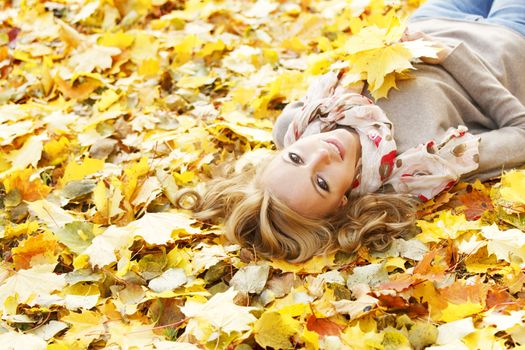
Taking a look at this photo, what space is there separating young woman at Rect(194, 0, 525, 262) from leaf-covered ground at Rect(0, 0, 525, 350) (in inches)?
3.3

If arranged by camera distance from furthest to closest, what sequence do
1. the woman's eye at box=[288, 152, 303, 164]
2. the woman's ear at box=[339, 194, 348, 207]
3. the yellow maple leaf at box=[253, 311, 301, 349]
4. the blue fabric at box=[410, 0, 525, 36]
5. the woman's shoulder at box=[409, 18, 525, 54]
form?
the blue fabric at box=[410, 0, 525, 36] < the woman's shoulder at box=[409, 18, 525, 54] < the woman's ear at box=[339, 194, 348, 207] < the woman's eye at box=[288, 152, 303, 164] < the yellow maple leaf at box=[253, 311, 301, 349]

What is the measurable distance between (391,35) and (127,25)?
7.13 feet

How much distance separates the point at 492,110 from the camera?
2744mm

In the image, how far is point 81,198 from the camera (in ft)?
8.98

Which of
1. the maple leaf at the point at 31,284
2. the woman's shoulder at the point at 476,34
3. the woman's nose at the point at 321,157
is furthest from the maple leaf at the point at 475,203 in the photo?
the maple leaf at the point at 31,284

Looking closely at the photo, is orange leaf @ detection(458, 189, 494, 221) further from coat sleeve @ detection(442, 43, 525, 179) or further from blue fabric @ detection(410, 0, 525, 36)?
blue fabric @ detection(410, 0, 525, 36)

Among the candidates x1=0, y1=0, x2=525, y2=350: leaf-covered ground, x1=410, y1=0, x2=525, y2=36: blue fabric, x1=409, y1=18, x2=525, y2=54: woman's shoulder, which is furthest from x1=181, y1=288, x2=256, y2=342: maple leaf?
x1=410, y1=0, x2=525, y2=36: blue fabric

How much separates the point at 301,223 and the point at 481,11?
193 centimetres

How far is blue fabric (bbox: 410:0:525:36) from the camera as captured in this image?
10.5 feet

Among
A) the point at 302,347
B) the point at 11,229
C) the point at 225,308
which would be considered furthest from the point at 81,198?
the point at 302,347

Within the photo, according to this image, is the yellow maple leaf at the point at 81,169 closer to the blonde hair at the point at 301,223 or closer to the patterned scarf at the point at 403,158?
the blonde hair at the point at 301,223

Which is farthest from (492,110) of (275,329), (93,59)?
(93,59)

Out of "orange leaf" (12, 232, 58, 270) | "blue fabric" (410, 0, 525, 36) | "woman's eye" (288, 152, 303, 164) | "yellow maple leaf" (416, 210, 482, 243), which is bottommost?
"yellow maple leaf" (416, 210, 482, 243)

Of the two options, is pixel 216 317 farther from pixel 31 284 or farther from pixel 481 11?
pixel 481 11
